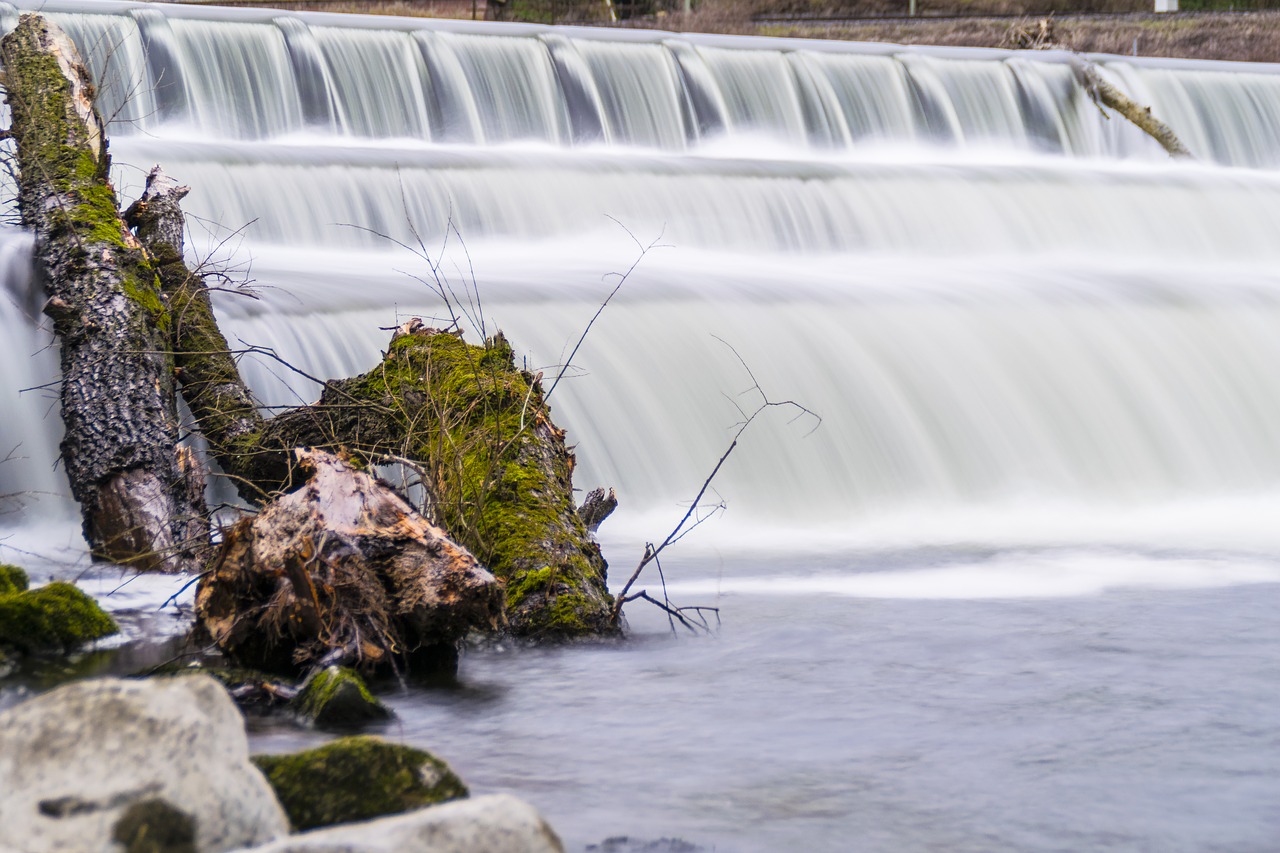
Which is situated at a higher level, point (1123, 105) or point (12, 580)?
point (1123, 105)

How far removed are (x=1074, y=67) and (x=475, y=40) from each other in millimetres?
6161

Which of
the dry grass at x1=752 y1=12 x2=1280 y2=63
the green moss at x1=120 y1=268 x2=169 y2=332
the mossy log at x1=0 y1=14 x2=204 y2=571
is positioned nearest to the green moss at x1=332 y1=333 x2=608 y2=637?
the mossy log at x1=0 y1=14 x2=204 y2=571

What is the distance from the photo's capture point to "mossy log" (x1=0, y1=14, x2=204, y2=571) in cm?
545

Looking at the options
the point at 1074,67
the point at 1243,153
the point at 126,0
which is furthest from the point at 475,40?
the point at 1243,153

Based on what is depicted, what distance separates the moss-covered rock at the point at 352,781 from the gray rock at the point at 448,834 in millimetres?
529

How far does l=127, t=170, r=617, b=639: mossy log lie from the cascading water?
355 millimetres

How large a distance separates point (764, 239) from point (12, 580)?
23.8ft

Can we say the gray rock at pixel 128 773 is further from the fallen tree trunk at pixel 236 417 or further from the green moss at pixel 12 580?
the green moss at pixel 12 580

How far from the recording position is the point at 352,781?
287cm

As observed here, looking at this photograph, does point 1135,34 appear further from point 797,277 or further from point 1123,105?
point 797,277

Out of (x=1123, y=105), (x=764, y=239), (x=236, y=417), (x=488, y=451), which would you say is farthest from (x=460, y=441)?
(x=1123, y=105)

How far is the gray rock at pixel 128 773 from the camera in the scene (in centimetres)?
229

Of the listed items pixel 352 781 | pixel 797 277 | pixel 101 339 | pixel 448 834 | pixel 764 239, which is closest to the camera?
pixel 448 834

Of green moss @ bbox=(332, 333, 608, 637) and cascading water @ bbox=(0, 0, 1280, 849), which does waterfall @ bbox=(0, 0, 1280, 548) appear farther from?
green moss @ bbox=(332, 333, 608, 637)
